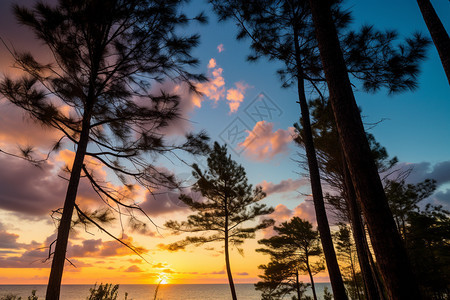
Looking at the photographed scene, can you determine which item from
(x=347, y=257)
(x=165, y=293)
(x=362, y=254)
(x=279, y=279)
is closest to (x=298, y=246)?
(x=279, y=279)

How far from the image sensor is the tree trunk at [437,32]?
4.03 metres

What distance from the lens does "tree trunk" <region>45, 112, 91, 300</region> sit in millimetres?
2614

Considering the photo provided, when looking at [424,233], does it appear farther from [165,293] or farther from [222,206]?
[165,293]

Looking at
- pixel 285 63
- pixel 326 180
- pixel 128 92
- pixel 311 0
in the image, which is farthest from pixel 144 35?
pixel 326 180

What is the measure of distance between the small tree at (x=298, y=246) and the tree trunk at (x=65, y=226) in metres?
14.9

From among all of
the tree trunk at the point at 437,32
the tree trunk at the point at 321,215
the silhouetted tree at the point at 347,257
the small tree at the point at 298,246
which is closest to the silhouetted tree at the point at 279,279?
the small tree at the point at 298,246

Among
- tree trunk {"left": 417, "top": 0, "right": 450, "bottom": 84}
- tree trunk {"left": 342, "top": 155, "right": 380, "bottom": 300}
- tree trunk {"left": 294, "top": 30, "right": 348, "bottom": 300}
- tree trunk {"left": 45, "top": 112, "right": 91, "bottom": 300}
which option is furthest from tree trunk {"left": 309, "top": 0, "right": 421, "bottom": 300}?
tree trunk {"left": 45, "top": 112, "right": 91, "bottom": 300}

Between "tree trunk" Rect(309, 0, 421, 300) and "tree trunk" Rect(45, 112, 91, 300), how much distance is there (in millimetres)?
3651

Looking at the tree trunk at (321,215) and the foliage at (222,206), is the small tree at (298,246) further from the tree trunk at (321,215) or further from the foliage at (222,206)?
the tree trunk at (321,215)

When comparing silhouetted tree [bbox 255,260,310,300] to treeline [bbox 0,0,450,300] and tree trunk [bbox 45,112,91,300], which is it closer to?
treeline [bbox 0,0,450,300]

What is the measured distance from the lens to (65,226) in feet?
9.37

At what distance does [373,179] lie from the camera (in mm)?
2209

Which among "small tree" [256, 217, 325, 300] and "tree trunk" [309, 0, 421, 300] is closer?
"tree trunk" [309, 0, 421, 300]

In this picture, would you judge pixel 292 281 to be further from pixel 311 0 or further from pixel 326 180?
pixel 311 0
